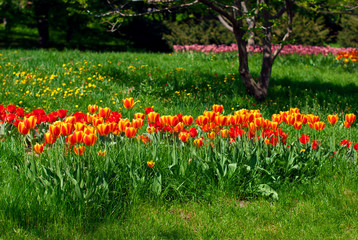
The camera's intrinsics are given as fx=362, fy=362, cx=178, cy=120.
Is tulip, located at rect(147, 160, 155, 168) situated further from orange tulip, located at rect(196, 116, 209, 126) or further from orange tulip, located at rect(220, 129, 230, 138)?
orange tulip, located at rect(220, 129, 230, 138)

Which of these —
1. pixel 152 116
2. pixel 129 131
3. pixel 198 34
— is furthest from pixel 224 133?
pixel 198 34

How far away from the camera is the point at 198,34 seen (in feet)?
58.1

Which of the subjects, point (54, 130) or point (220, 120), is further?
point (220, 120)

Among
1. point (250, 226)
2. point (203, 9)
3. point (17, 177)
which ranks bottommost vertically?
point (250, 226)

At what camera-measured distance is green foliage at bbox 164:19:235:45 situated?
57.3 ft

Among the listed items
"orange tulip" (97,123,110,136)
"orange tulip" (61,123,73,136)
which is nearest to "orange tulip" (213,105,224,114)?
"orange tulip" (97,123,110,136)

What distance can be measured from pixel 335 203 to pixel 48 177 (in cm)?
261

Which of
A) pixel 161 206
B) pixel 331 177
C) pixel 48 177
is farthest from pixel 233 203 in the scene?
pixel 48 177

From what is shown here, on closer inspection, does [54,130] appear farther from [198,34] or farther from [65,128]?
[198,34]

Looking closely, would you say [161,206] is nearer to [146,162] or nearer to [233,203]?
[146,162]

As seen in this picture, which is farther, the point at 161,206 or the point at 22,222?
the point at 161,206

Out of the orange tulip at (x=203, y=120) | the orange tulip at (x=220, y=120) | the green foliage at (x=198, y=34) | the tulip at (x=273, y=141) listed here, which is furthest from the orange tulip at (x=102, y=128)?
the green foliage at (x=198, y=34)

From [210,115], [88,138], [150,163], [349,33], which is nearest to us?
[88,138]

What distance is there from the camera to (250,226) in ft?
10.1
